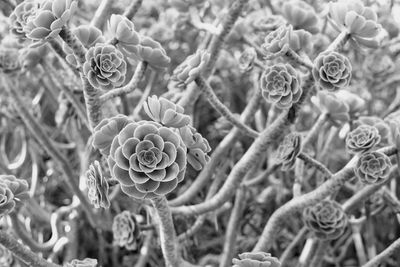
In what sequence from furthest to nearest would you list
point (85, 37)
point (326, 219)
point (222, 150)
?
point (222, 150) < point (326, 219) < point (85, 37)

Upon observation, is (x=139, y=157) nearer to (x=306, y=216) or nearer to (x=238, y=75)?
(x=306, y=216)

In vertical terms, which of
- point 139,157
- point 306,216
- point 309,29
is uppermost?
point 139,157

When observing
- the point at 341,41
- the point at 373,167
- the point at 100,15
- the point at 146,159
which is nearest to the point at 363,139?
the point at 373,167

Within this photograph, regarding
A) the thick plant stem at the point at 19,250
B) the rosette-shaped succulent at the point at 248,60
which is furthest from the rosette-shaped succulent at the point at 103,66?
the rosette-shaped succulent at the point at 248,60

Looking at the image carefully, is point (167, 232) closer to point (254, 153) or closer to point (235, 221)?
point (254, 153)

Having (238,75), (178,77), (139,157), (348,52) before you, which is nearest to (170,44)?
(238,75)

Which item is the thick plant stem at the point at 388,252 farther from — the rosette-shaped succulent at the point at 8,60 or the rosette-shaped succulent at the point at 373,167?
the rosette-shaped succulent at the point at 8,60
